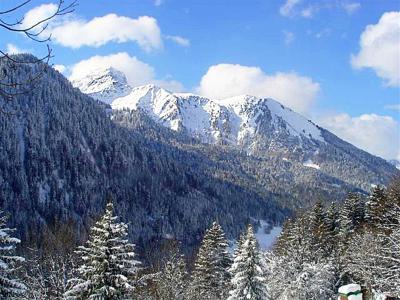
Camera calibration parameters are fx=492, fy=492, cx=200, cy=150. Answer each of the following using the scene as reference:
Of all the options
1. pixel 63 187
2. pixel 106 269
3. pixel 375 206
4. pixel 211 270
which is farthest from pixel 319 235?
pixel 63 187

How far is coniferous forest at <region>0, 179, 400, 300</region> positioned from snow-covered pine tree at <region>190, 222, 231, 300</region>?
3.2 inches

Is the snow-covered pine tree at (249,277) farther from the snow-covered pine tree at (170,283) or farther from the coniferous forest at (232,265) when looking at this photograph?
the snow-covered pine tree at (170,283)

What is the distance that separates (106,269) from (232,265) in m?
12.3

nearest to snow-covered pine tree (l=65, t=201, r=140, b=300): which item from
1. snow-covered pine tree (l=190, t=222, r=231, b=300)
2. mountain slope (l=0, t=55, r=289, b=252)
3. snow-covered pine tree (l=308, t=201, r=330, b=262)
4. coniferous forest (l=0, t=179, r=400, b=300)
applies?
coniferous forest (l=0, t=179, r=400, b=300)

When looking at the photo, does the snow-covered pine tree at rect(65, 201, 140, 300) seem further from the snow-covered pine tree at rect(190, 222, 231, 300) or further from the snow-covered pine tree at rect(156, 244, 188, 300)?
the snow-covered pine tree at rect(190, 222, 231, 300)

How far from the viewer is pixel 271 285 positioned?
124 feet

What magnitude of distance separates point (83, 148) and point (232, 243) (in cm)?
7181

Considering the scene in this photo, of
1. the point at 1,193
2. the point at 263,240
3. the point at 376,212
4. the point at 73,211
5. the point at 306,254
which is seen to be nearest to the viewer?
the point at 306,254

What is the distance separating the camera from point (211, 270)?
3928 cm

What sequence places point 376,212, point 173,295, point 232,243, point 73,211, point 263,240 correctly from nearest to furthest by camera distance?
point 173,295, point 376,212, point 73,211, point 232,243, point 263,240

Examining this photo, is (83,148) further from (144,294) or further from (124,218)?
(144,294)

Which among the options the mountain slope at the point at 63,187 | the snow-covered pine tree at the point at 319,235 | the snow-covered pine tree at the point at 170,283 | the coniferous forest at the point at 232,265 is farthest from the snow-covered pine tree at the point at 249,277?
the mountain slope at the point at 63,187

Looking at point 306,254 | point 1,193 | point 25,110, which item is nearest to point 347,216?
point 306,254

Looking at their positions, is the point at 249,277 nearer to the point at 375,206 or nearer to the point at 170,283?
the point at 170,283
